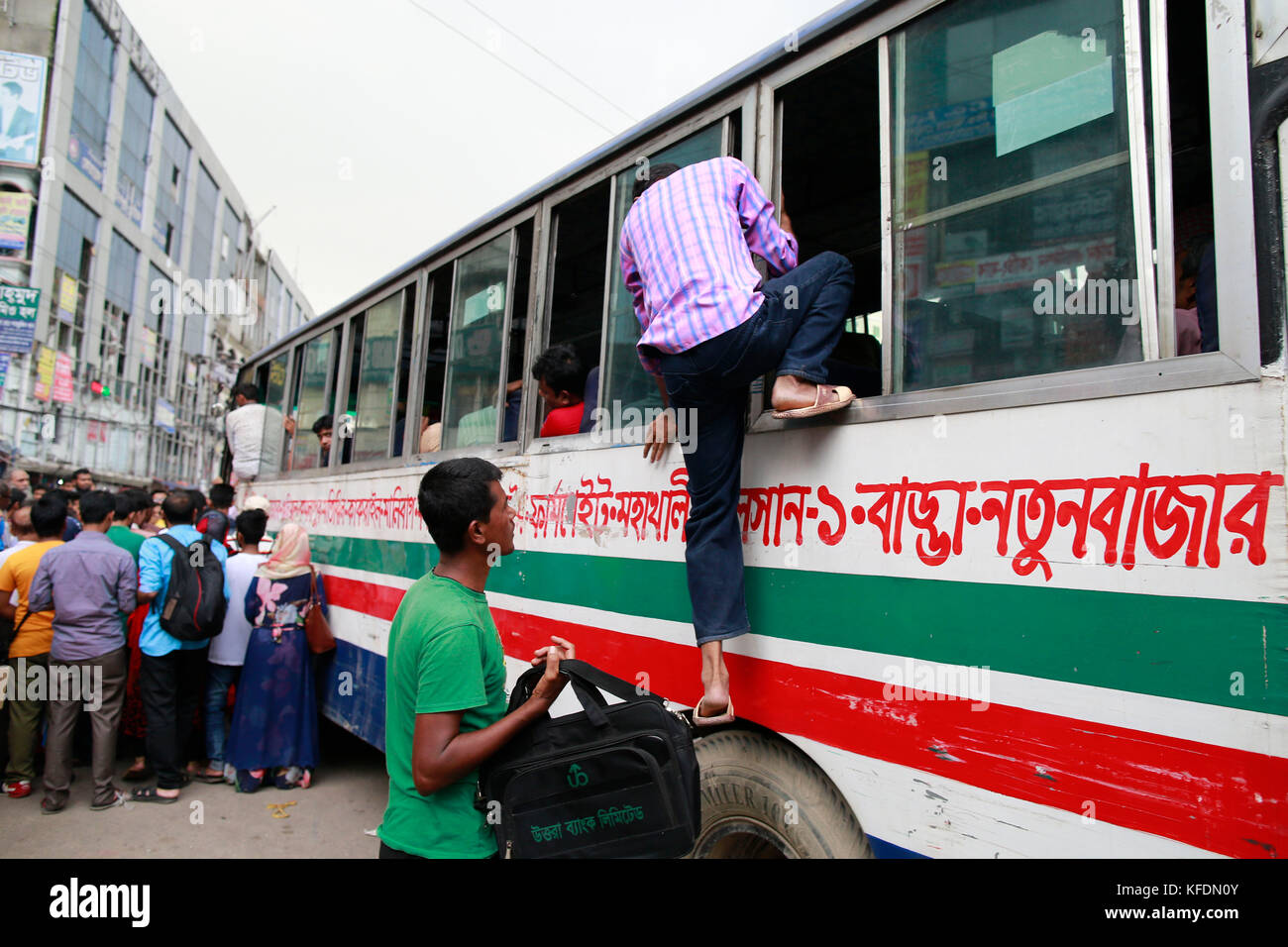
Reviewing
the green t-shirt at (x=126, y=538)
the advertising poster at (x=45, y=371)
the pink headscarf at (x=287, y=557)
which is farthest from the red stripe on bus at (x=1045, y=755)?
the advertising poster at (x=45, y=371)

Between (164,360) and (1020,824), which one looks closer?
(1020,824)

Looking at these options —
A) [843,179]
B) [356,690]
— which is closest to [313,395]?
[356,690]

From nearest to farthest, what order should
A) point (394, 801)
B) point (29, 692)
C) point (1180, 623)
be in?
point (1180, 623) → point (394, 801) → point (29, 692)

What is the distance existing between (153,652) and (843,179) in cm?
509

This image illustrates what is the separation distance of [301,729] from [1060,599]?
5341mm

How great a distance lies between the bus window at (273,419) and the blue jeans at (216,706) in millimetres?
2020

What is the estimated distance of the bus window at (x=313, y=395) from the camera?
612 centimetres

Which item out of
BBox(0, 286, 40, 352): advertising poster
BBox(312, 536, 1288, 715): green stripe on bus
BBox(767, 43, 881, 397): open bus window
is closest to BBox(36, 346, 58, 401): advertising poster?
BBox(0, 286, 40, 352): advertising poster

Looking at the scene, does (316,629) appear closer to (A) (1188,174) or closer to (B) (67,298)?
(A) (1188,174)

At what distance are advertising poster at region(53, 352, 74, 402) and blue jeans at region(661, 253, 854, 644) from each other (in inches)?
1071

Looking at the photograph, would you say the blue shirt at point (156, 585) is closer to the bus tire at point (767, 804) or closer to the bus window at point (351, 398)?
the bus window at point (351, 398)

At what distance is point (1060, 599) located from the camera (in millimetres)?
1639
